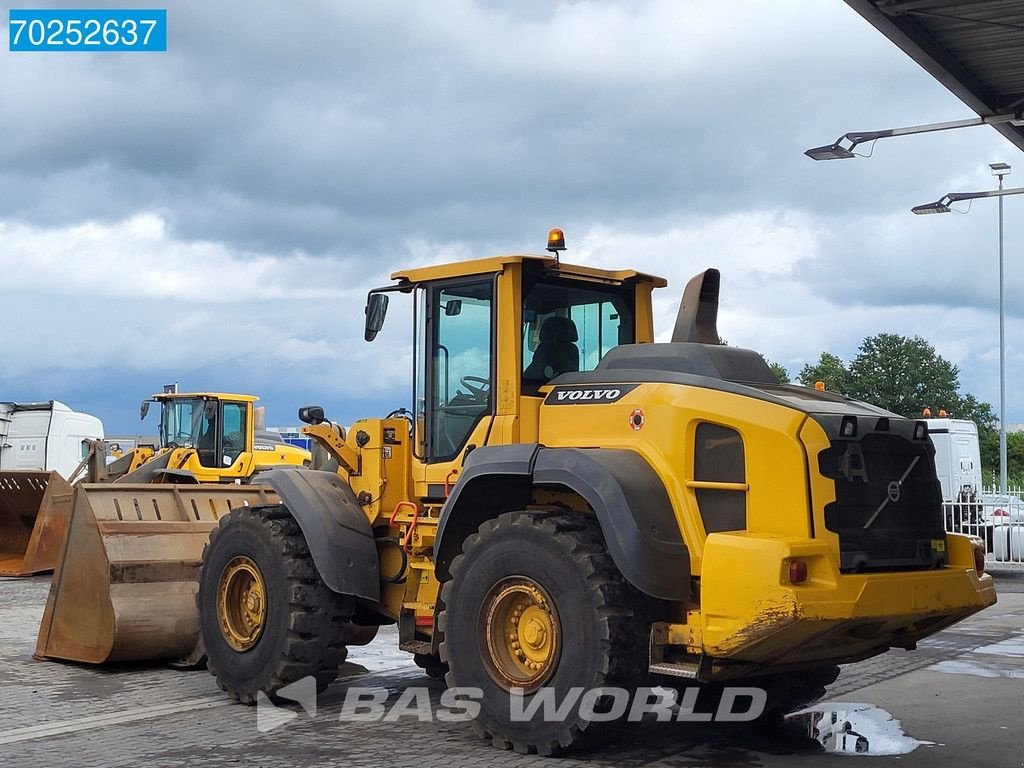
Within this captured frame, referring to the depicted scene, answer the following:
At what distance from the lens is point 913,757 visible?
7.18m

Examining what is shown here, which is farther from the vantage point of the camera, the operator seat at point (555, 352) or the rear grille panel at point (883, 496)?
the operator seat at point (555, 352)

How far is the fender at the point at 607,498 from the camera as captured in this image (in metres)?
6.51

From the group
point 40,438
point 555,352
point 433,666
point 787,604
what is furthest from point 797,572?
point 40,438

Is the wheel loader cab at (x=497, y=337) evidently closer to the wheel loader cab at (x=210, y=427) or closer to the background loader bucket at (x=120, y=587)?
the background loader bucket at (x=120, y=587)

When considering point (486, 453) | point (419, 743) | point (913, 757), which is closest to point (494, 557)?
point (486, 453)

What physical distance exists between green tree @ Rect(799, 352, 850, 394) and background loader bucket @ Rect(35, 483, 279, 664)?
58444mm

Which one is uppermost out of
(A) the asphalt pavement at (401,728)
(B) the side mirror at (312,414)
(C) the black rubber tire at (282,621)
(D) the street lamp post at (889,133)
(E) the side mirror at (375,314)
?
(D) the street lamp post at (889,133)

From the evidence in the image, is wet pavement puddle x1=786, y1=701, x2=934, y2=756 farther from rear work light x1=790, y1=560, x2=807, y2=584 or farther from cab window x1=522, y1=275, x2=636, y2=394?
cab window x1=522, y1=275, x2=636, y2=394

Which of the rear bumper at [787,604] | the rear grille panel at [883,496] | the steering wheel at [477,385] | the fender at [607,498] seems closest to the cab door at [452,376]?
the steering wheel at [477,385]

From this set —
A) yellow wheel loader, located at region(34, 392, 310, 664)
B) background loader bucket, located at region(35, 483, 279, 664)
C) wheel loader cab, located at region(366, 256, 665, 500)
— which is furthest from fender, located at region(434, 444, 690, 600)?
background loader bucket, located at region(35, 483, 279, 664)

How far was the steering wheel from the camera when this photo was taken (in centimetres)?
798

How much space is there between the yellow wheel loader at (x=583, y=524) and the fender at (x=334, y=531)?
0.01 metres

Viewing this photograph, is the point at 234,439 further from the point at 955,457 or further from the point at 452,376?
the point at 452,376

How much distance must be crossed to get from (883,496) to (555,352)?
2.32 metres
